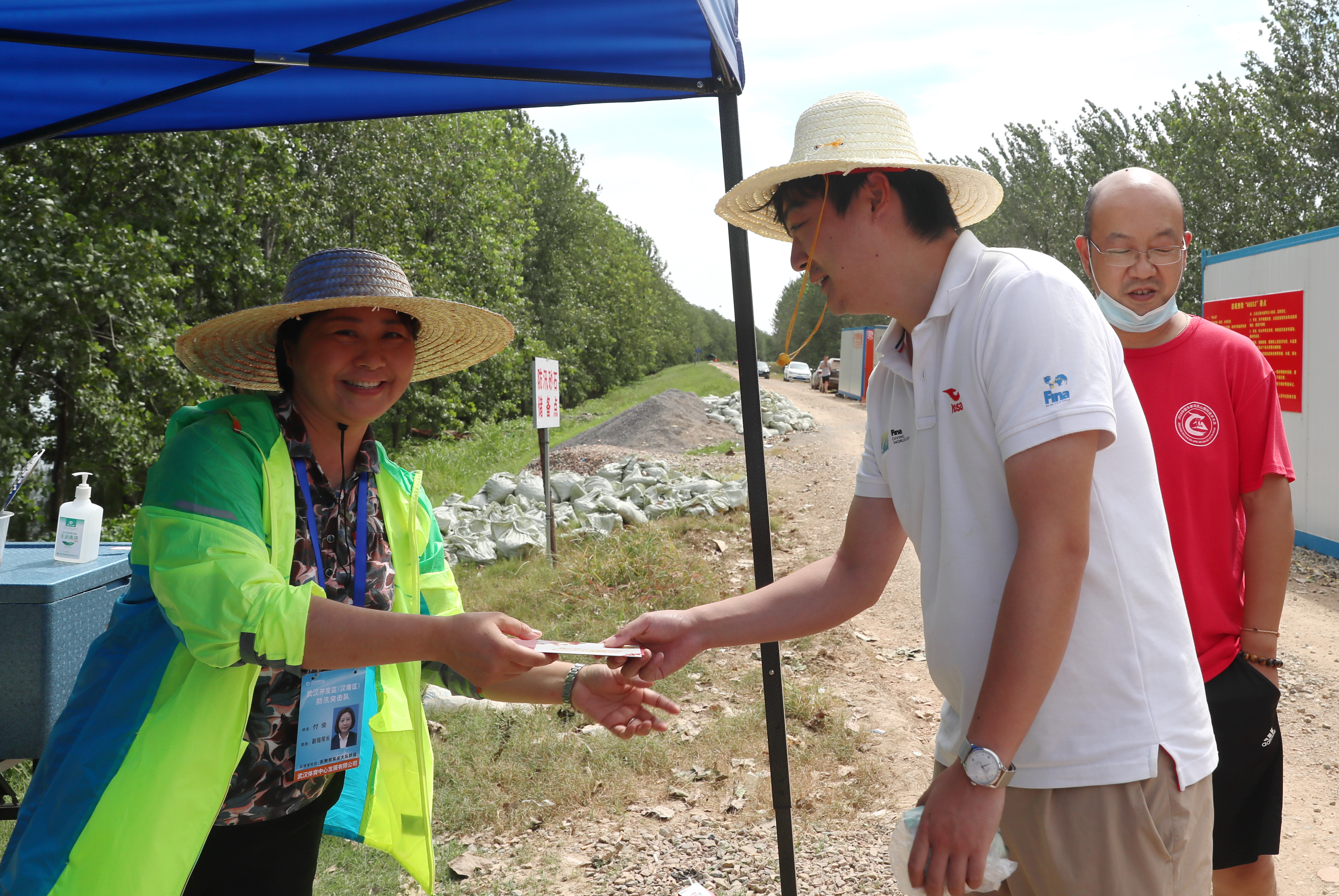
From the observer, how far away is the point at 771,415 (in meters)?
22.8

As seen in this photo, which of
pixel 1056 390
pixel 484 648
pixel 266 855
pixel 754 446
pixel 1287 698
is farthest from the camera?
pixel 1287 698

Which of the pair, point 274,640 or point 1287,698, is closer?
point 274,640

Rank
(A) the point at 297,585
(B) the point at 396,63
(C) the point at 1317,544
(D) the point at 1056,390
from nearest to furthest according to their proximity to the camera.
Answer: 1. (D) the point at 1056,390
2. (A) the point at 297,585
3. (B) the point at 396,63
4. (C) the point at 1317,544

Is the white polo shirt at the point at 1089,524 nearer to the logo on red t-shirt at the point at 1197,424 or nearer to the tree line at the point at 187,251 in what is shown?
the logo on red t-shirt at the point at 1197,424

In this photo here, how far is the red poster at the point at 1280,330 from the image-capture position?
8789 millimetres

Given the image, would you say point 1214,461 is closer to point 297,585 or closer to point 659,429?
point 297,585

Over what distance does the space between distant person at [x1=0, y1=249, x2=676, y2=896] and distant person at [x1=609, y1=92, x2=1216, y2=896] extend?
3.17 feet

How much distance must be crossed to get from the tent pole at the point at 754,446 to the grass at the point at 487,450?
31.5 ft

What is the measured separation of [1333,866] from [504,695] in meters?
3.63

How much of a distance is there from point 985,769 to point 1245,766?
1.49 m

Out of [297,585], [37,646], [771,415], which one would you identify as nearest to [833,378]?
[771,415]

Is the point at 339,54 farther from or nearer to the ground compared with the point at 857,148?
farther from the ground

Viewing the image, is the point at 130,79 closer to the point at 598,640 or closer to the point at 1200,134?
the point at 598,640

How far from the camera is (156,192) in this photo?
9531 millimetres
